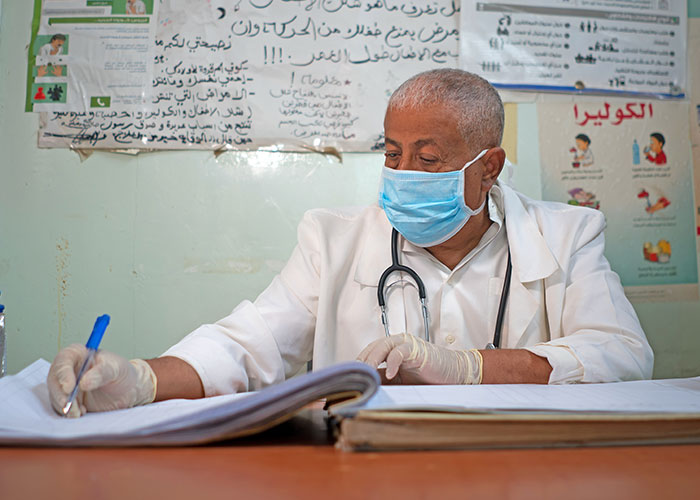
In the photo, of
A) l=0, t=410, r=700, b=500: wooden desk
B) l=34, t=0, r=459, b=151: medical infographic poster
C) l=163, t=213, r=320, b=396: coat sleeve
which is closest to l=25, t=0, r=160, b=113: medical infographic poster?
l=34, t=0, r=459, b=151: medical infographic poster

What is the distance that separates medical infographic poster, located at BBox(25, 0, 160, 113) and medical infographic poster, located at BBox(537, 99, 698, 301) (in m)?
1.31

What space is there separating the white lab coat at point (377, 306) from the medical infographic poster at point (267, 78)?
0.53 meters

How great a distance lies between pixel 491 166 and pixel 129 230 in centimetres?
111

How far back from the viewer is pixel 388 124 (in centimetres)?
130

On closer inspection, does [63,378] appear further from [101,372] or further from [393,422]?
[393,422]

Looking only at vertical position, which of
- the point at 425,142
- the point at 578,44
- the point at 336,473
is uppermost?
the point at 578,44

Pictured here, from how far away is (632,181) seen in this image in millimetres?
1979

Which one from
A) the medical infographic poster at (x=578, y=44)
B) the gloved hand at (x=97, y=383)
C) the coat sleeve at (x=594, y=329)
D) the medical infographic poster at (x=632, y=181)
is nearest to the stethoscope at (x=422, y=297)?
the coat sleeve at (x=594, y=329)

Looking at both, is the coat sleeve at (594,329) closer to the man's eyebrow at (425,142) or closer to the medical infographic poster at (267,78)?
the man's eyebrow at (425,142)

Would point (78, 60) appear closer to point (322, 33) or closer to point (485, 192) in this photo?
point (322, 33)

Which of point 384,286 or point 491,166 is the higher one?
point 491,166

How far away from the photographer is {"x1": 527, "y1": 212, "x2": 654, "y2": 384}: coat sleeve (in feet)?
3.39

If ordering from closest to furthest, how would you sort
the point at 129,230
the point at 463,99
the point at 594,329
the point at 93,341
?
the point at 93,341 < the point at 594,329 < the point at 463,99 < the point at 129,230

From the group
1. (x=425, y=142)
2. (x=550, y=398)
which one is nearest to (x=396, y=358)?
(x=550, y=398)
